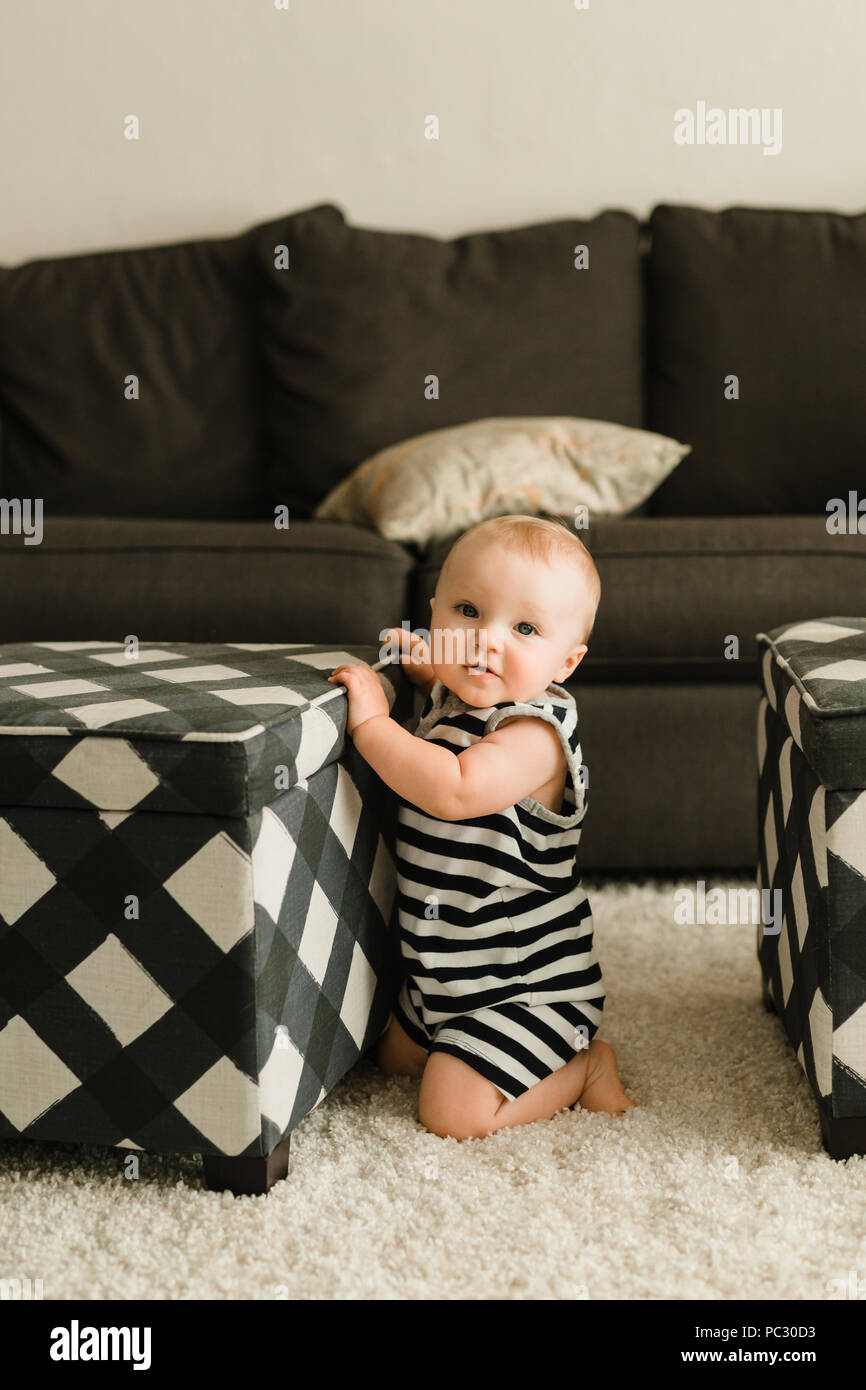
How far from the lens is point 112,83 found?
237 cm

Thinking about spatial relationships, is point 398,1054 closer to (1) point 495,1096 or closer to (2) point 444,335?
(1) point 495,1096

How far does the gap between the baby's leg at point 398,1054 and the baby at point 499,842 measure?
0.04 m

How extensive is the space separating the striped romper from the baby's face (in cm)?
3

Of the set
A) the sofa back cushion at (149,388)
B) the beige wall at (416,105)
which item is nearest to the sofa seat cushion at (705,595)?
the sofa back cushion at (149,388)

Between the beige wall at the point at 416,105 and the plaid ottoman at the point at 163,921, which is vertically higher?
the beige wall at the point at 416,105

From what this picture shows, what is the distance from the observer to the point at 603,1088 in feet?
3.42

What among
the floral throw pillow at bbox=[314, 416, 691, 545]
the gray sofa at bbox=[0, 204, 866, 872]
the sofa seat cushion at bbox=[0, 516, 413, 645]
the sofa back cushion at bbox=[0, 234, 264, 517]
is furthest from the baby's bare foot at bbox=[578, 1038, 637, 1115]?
the sofa back cushion at bbox=[0, 234, 264, 517]

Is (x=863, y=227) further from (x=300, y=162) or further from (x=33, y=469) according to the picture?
(x=33, y=469)

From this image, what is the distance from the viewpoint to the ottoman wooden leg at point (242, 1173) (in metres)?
0.89

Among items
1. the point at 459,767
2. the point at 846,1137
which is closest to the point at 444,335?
the point at 459,767

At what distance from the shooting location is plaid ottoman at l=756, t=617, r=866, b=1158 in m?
0.90

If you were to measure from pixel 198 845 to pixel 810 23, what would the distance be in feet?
6.80

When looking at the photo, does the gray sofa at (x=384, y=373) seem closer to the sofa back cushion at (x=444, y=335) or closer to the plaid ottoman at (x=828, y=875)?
the sofa back cushion at (x=444, y=335)

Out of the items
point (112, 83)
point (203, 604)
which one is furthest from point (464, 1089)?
point (112, 83)
